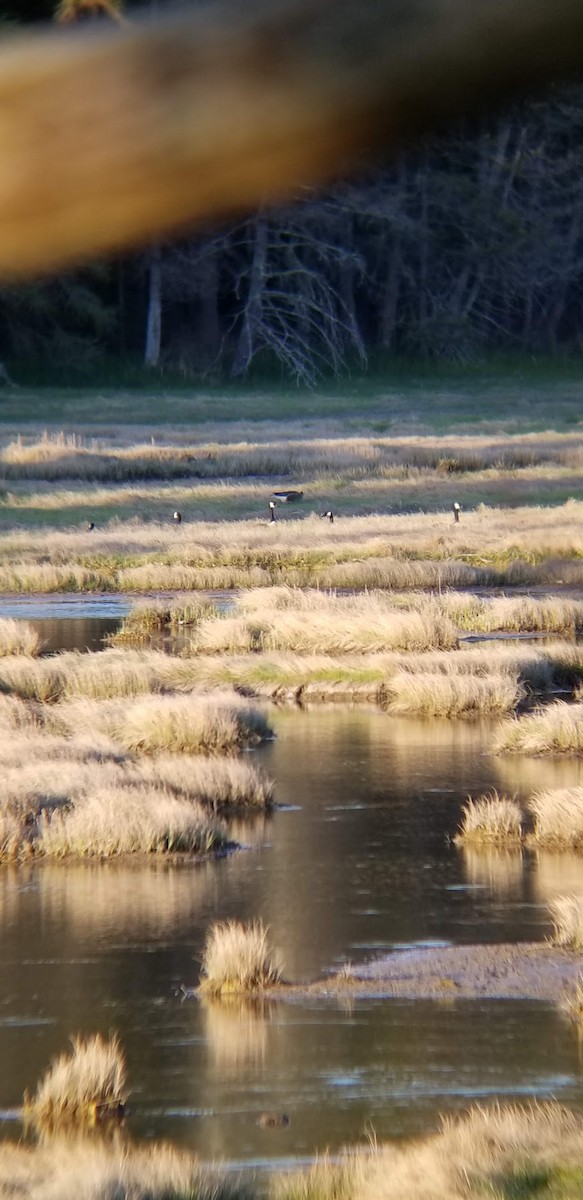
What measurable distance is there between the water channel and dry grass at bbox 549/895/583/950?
298 millimetres

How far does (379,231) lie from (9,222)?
57796 mm

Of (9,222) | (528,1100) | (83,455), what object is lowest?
(83,455)

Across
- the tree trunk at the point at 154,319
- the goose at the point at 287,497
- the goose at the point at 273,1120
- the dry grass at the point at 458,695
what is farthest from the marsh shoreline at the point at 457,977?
the tree trunk at the point at 154,319

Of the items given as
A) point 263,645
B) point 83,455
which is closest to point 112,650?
point 263,645

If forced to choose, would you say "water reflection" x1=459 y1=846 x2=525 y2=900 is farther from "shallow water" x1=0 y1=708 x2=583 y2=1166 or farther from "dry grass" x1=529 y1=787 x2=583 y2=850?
"dry grass" x1=529 y1=787 x2=583 y2=850

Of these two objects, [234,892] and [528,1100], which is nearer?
[528,1100]

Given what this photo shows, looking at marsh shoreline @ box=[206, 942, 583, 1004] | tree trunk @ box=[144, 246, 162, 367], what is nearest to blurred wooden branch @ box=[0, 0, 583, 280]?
marsh shoreline @ box=[206, 942, 583, 1004]

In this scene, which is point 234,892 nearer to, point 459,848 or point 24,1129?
point 459,848

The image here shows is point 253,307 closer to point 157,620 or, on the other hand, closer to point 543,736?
point 157,620

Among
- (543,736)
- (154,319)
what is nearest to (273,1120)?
(543,736)

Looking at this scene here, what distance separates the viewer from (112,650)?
20953 mm

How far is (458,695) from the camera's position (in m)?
19.0

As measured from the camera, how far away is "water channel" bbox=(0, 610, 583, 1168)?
8469mm

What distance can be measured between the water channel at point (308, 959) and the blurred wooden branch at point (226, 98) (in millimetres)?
7186
